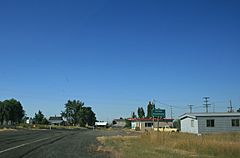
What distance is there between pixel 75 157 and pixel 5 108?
9868 centimetres

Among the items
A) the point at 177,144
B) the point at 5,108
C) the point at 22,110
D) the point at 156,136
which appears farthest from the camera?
the point at 22,110

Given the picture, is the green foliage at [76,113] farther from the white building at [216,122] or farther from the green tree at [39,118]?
the white building at [216,122]

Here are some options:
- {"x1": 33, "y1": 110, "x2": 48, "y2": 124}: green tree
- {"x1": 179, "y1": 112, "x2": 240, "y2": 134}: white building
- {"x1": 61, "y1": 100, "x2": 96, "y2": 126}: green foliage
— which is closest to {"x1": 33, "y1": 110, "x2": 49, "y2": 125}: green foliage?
{"x1": 33, "y1": 110, "x2": 48, "y2": 124}: green tree

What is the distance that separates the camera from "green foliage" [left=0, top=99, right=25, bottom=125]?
108750 mm

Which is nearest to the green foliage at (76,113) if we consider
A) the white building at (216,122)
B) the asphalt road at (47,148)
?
the white building at (216,122)

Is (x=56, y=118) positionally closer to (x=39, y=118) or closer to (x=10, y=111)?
(x=39, y=118)

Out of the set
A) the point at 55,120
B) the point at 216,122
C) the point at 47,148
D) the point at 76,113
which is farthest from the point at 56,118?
the point at 47,148

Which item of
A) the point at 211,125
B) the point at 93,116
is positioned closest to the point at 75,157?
the point at 211,125

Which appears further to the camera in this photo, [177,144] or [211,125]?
[211,125]

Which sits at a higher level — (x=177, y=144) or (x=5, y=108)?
(x=5, y=108)

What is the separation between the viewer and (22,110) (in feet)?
386

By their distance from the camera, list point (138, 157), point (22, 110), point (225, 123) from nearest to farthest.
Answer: point (138, 157), point (225, 123), point (22, 110)

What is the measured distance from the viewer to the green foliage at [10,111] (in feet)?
357

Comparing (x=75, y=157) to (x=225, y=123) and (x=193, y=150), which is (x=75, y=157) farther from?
(x=225, y=123)
